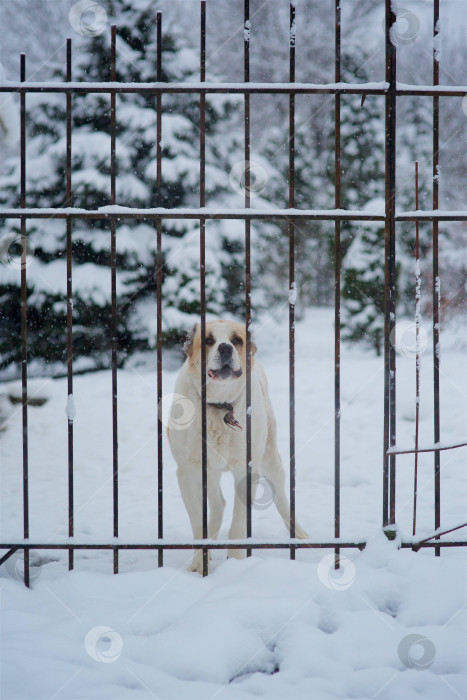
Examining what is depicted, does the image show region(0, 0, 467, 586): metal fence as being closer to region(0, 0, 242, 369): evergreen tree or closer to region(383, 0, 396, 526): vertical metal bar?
region(383, 0, 396, 526): vertical metal bar

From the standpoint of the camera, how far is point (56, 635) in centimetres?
192

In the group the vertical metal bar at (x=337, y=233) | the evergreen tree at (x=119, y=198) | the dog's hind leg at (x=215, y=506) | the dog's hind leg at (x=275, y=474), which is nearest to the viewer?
the vertical metal bar at (x=337, y=233)

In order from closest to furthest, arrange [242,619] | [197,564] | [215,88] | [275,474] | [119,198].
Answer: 1. [242,619]
2. [215,88]
3. [197,564]
4. [275,474]
5. [119,198]

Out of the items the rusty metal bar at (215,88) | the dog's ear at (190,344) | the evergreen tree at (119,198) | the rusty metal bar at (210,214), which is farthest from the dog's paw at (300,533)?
the evergreen tree at (119,198)

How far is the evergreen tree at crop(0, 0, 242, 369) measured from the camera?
8688 mm

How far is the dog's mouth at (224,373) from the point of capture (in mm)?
3008

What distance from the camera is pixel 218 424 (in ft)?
9.71

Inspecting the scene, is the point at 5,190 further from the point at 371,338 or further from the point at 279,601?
the point at 279,601

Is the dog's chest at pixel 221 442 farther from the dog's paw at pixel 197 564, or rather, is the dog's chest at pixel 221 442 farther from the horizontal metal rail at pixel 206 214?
the horizontal metal rail at pixel 206 214

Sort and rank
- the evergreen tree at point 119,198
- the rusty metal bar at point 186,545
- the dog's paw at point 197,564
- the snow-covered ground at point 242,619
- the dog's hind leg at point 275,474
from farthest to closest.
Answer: the evergreen tree at point 119,198
the dog's hind leg at point 275,474
the dog's paw at point 197,564
the rusty metal bar at point 186,545
the snow-covered ground at point 242,619

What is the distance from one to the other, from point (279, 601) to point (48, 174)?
856 centimetres

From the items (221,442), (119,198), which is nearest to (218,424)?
(221,442)

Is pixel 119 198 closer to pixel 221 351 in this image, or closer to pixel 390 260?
pixel 221 351

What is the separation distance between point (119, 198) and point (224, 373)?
6875 millimetres
